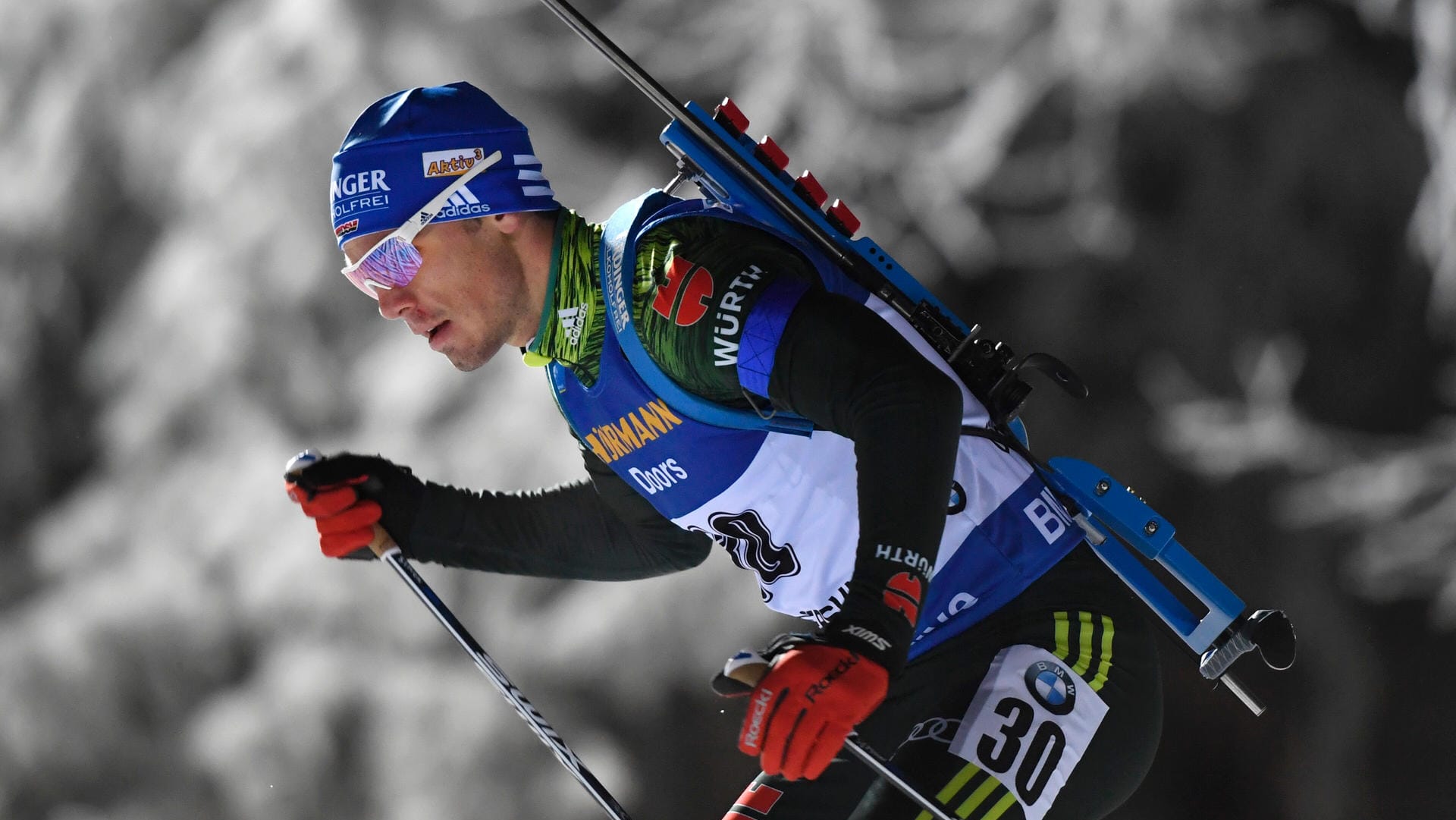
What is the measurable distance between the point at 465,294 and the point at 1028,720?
851 mm

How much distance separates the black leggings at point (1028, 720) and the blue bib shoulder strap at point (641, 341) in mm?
341

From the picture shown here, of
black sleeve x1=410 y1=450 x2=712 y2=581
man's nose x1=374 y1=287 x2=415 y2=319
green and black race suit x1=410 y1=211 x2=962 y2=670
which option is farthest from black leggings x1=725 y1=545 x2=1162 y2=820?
man's nose x1=374 y1=287 x2=415 y2=319

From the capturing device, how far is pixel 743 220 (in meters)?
1.48

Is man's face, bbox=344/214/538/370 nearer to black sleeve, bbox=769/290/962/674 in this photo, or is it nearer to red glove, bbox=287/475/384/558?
red glove, bbox=287/475/384/558

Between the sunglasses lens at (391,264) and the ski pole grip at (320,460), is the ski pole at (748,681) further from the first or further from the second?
the ski pole grip at (320,460)

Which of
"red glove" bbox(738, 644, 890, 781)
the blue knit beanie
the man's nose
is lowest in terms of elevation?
"red glove" bbox(738, 644, 890, 781)

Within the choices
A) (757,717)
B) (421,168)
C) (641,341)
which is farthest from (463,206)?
(757,717)

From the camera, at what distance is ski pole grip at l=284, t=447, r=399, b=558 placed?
6.15 ft

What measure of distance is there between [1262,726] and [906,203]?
145 cm

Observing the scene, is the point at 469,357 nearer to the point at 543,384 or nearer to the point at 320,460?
the point at 320,460

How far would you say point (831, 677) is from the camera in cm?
110

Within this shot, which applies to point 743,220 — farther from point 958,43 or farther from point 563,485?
point 958,43

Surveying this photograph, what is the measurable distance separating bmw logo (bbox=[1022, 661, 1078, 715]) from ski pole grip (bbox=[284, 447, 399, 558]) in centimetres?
97

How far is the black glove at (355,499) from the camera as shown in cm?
189
